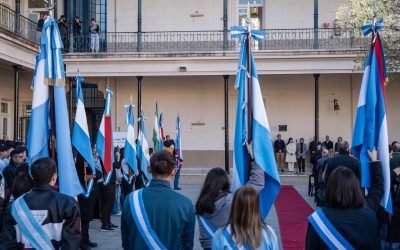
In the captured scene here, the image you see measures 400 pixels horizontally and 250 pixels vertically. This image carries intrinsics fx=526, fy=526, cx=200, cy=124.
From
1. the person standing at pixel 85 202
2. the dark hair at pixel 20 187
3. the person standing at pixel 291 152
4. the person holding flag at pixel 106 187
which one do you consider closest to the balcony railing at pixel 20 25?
the person holding flag at pixel 106 187

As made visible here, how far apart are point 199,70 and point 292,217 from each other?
39.2 feet

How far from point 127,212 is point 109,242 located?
561 cm

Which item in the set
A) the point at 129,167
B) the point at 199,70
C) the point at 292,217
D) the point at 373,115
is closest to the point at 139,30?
the point at 199,70

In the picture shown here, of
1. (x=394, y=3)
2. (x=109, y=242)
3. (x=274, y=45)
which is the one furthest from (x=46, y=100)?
(x=274, y=45)

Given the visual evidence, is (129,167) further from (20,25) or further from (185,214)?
(20,25)

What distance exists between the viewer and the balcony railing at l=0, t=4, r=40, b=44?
20.5 meters

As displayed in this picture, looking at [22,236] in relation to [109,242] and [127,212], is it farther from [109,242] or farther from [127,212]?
[109,242]

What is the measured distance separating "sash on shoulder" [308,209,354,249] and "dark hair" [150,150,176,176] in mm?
1256

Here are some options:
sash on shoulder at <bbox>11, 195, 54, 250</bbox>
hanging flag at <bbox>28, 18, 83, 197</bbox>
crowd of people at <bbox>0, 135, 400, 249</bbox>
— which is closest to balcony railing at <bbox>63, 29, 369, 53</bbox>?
hanging flag at <bbox>28, 18, 83, 197</bbox>

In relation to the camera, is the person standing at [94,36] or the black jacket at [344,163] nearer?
the black jacket at [344,163]

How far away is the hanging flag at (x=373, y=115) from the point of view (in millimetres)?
6613

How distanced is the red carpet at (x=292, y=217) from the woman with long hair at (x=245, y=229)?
568cm

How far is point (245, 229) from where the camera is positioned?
364cm

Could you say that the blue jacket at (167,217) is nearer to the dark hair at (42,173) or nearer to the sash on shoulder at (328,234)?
the dark hair at (42,173)
